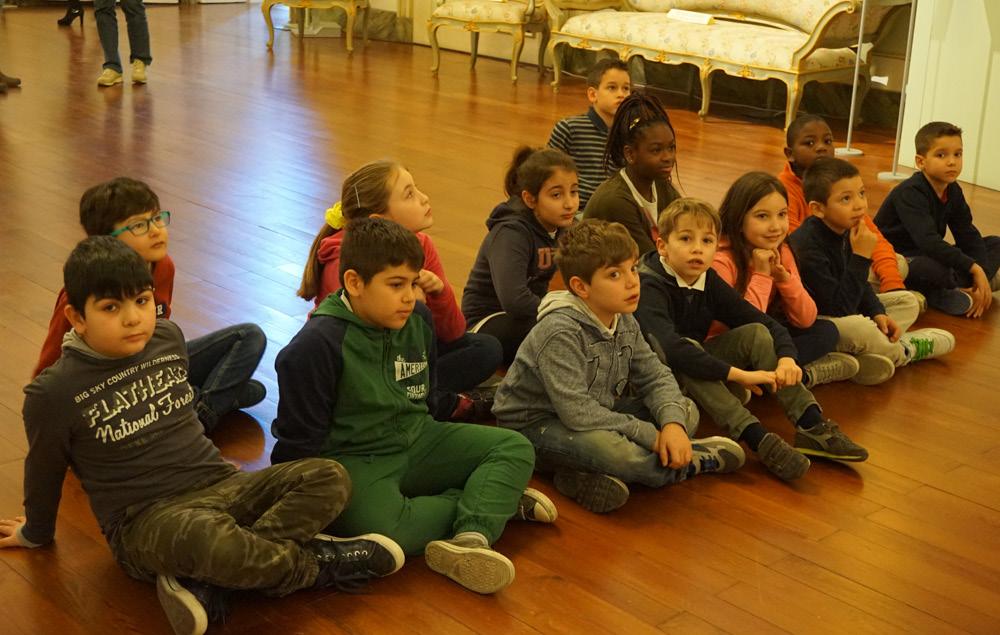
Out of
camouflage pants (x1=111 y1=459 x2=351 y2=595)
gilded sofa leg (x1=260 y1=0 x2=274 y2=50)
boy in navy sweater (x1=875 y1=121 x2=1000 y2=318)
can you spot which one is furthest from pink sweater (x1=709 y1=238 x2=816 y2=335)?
gilded sofa leg (x1=260 y1=0 x2=274 y2=50)

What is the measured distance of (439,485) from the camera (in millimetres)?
2607

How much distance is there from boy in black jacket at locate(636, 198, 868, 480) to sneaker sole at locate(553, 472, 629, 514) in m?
0.45

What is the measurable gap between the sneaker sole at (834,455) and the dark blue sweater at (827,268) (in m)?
0.75

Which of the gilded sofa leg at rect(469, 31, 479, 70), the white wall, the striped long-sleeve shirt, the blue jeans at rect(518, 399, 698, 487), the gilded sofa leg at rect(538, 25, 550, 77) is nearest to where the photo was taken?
the blue jeans at rect(518, 399, 698, 487)

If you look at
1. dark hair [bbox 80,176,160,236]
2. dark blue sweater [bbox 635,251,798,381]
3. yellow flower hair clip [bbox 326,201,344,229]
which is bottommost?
dark blue sweater [bbox 635,251,798,381]

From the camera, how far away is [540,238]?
11.3ft

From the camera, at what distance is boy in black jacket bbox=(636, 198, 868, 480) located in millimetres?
2988

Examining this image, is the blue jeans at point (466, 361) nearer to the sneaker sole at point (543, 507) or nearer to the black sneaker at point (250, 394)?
the black sneaker at point (250, 394)

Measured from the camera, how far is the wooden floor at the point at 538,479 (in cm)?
231

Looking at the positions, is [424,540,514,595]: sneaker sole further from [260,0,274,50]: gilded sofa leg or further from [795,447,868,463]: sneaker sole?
[260,0,274,50]: gilded sofa leg

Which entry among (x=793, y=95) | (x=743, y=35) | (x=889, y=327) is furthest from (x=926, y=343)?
(x=743, y=35)

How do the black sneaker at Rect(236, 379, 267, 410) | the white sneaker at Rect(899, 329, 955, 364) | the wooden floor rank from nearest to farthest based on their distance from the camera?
the wooden floor → the black sneaker at Rect(236, 379, 267, 410) → the white sneaker at Rect(899, 329, 955, 364)

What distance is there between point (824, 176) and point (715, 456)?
1.13m

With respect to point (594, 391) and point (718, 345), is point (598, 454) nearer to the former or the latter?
point (594, 391)
